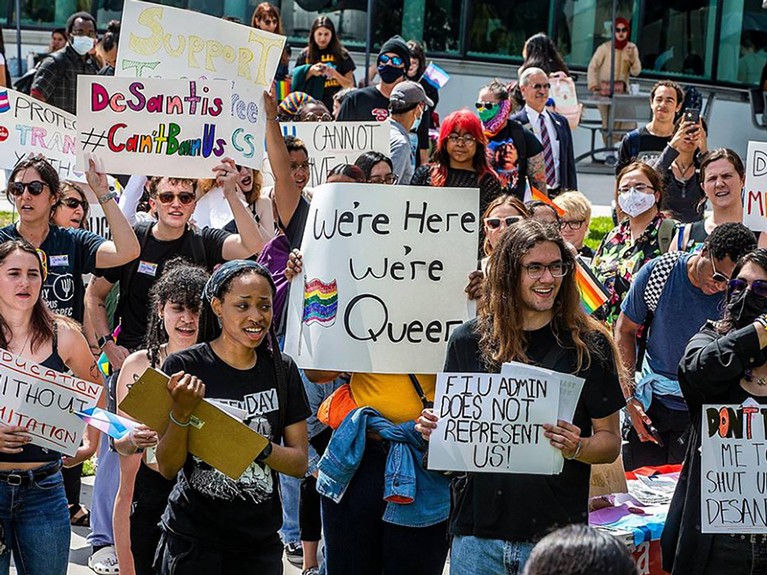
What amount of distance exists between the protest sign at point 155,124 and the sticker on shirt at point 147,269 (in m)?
0.46

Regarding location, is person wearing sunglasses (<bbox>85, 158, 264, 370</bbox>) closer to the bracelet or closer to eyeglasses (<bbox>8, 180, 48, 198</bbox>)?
eyeglasses (<bbox>8, 180, 48, 198</bbox>)

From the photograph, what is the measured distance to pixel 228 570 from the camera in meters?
4.79

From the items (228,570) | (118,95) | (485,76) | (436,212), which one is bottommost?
(228,570)

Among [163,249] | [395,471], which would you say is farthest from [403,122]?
[395,471]

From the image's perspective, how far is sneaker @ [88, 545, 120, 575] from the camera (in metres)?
6.60

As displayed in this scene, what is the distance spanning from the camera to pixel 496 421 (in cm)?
462

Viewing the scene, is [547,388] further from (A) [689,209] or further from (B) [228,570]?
(A) [689,209]

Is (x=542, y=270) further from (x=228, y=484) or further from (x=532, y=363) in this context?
(x=228, y=484)

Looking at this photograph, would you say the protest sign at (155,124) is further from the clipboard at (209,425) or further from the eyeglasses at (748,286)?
the eyeglasses at (748,286)

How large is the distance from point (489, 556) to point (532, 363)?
640 millimetres

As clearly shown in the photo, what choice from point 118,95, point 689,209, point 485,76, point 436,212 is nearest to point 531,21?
point 485,76

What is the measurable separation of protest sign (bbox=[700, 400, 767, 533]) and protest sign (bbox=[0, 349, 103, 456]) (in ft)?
7.29

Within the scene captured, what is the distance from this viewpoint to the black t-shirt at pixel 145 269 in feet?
22.2

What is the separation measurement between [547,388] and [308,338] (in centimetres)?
123
